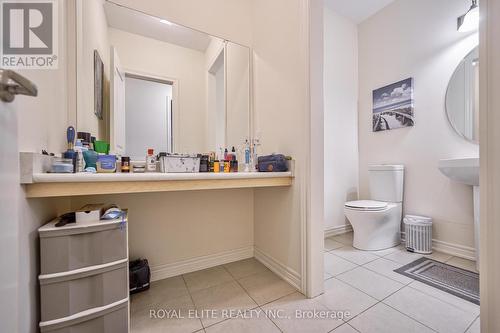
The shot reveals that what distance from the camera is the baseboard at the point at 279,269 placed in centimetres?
142

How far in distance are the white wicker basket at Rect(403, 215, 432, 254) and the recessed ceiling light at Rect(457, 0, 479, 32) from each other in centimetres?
170

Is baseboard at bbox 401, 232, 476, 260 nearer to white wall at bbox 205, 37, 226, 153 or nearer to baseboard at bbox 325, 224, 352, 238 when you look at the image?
baseboard at bbox 325, 224, 352, 238

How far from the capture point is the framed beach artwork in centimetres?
216

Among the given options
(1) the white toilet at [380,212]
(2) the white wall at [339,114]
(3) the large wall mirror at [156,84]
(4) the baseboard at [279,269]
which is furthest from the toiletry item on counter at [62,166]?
(2) the white wall at [339,114]

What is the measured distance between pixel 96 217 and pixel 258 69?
1.65 meters

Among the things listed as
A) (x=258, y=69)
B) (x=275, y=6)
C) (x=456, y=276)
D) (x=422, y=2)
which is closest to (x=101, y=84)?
(x=258, y=69)

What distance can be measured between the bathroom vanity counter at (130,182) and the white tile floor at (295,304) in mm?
733

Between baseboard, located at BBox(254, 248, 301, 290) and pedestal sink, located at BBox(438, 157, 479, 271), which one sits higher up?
pedestal sink, located at BBox(438, 157, 479, 271)

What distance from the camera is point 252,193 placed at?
1955mm

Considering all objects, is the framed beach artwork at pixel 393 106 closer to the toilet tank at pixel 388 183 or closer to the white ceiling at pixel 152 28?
the toilet tank at pixel 388 183

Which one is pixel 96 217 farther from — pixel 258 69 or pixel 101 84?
pixel 258 69

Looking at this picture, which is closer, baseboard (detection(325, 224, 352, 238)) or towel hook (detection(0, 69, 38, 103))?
towel hook (detection(0, 69, 38, 103))

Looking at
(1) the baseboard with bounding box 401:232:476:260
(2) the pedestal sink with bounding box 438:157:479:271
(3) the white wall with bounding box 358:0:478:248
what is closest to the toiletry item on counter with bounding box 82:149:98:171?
(2) the pedestal sink with bounding box 438:157:479:271

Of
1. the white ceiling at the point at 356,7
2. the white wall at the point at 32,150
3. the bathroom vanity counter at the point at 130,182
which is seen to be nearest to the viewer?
the white wall at the point at 32,150
